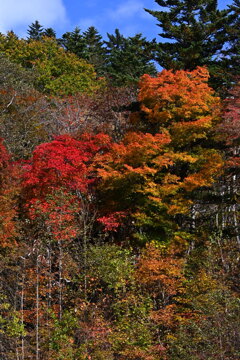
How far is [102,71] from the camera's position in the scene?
38844 millimetres

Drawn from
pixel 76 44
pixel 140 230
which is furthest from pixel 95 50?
pixel 140 230

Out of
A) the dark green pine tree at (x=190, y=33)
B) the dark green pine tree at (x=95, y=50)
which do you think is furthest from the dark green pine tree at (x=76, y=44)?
the dark green pine tree at (x=190, y=33)

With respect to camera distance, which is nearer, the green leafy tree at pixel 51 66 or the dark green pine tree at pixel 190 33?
the dark green pine tree at pixel 190 33

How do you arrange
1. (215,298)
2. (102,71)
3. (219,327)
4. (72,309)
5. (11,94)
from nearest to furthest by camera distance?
(219,327), (215,298), (72,309), (11,94), (102,71)

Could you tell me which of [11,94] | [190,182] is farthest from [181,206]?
[11,94]

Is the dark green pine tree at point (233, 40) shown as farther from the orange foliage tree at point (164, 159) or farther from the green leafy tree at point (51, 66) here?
the green leafy tree at point (51, 66)

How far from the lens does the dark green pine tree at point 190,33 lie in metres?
19.4

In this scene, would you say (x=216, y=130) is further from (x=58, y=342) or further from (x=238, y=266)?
(x=58, y=342)

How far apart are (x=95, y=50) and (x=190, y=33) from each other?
27065mm

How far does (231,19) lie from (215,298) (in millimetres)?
13948

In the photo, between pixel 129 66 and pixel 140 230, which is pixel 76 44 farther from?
pixel 140 230

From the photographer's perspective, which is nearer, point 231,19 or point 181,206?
point 181,206

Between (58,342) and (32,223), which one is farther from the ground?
(32,223)

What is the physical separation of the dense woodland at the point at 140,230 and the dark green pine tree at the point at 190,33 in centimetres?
7
